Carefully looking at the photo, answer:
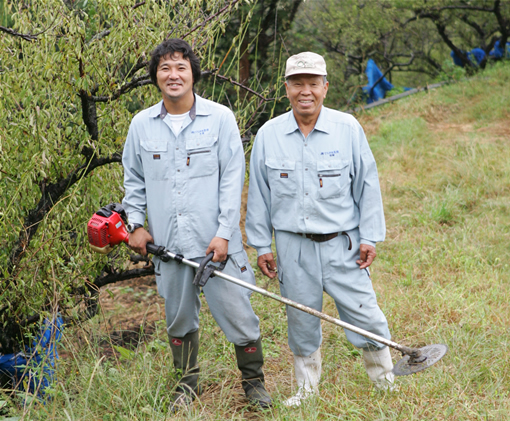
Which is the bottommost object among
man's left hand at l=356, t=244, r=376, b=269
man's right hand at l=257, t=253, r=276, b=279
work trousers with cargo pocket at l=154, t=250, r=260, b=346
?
work trousers with cargo pocket at l=154, t=250, r=260, b=346

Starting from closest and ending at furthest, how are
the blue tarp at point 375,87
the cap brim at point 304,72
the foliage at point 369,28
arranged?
the cap brim at point 304,72, the foliage at point 369,28, the blue tarp at point 375,87

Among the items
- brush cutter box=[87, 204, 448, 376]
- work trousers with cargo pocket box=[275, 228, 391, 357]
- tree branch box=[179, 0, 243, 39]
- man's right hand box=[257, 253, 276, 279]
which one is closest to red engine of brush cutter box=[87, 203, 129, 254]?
brush cutter box=[87, 204, 448, 376]

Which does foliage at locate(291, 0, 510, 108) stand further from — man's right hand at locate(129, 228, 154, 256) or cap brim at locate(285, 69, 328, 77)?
man's right hand at locate(129, 228, 154, 256)

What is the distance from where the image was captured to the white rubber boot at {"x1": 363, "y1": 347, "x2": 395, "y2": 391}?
2.94 m

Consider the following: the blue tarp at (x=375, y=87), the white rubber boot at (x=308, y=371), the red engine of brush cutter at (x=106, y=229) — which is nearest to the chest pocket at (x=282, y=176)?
the red engine of brush cutter at (x=106, y=229)

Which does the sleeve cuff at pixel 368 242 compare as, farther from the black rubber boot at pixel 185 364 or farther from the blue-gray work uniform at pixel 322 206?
the black rubber boot at pixel 185 364

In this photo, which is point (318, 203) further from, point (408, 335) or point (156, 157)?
point (408, 335)

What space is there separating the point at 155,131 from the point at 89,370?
4.84 feet

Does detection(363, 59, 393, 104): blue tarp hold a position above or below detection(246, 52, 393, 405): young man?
above

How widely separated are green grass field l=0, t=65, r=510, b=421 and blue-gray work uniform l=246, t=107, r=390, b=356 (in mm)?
424

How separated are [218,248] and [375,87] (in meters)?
11.9

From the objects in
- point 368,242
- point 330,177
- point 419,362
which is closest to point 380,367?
point 419,362

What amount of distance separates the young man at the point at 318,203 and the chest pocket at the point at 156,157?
1.57ft

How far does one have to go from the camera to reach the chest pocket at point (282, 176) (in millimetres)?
2805
